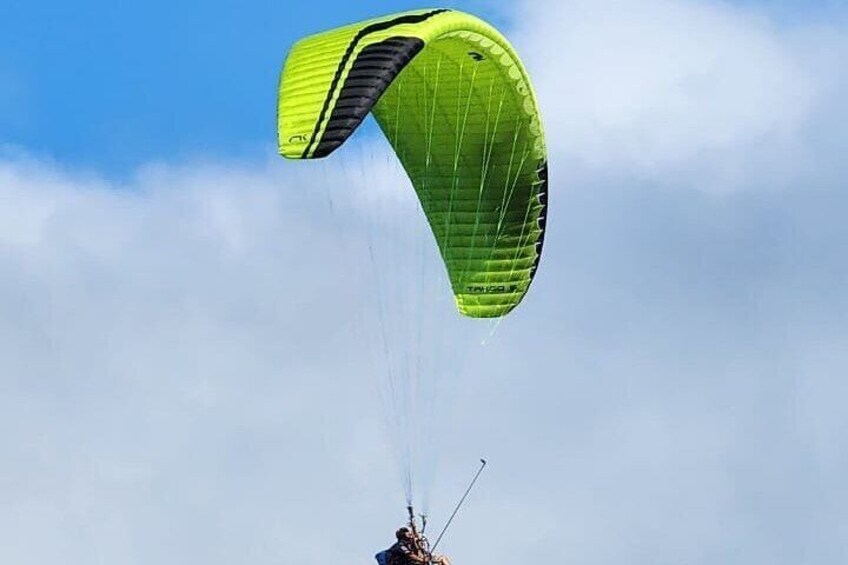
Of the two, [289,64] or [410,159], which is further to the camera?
[410,159]

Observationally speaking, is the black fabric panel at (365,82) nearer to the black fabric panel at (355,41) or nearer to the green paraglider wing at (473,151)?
the black fabric panel at (355,41)

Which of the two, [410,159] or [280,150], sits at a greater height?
[410,159]

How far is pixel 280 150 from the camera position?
157 ft

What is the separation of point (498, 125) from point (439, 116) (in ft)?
3.21

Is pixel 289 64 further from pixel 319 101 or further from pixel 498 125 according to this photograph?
pixel 498 125

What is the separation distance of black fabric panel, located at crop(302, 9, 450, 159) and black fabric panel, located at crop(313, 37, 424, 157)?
0.51 ft

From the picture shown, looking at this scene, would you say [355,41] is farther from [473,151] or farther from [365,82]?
[473,151]

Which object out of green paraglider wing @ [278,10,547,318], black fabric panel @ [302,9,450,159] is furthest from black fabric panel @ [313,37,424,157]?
green paraglider wing @ [278,10,547,318]

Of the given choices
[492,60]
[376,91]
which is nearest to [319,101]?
[376,91]

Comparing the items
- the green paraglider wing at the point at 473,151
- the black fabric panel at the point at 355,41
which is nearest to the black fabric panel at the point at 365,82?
the black fabric panel at the point at 355,41

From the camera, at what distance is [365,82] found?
160 ft

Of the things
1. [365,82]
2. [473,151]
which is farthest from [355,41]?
[473,151]

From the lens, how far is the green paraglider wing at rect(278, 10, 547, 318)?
→ 178 feet

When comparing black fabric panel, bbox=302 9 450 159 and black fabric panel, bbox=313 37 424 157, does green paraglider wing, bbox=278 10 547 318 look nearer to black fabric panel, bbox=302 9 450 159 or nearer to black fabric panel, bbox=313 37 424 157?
black fabric panel, bbox=302 9 450 159
